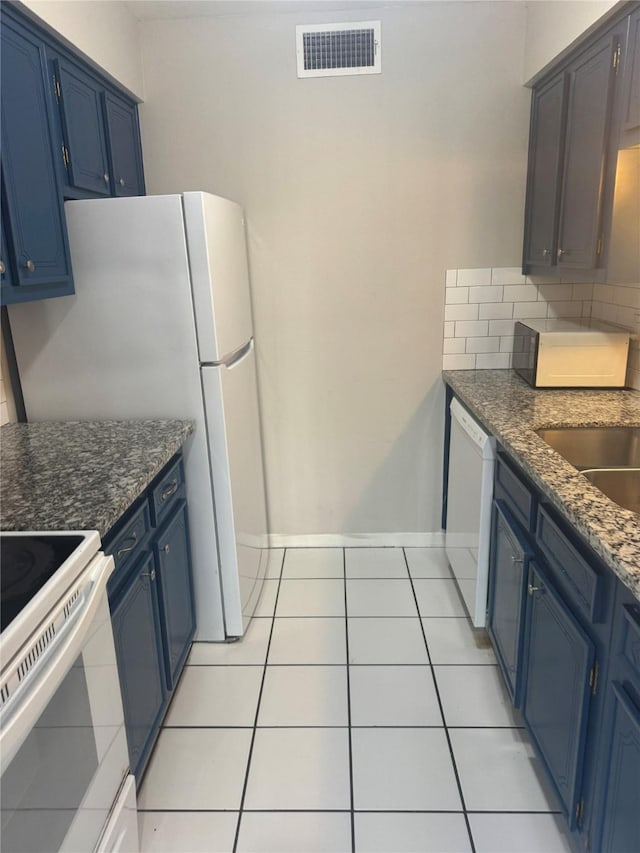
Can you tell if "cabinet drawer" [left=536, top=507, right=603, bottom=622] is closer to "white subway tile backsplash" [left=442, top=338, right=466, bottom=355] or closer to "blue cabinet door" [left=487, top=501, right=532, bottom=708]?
"blue cabinet door" [left=487, top=501, right=532, bottom=708]

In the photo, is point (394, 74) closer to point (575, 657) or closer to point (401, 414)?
point (401, 414)

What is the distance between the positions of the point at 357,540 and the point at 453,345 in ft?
3.82

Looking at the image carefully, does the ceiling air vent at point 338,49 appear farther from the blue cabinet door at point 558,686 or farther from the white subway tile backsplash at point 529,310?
the blue cabinet door at point 558,686

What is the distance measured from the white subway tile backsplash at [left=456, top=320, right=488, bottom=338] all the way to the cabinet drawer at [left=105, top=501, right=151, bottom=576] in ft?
5.83

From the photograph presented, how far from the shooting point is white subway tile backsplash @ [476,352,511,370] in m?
2.86

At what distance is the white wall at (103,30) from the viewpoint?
1.83 meters

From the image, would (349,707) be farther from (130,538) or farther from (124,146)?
(124,146)

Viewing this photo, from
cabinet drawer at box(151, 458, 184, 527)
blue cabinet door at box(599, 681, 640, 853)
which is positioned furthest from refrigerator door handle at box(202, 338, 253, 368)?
blue cabinet door at box(599, 681, 640, 853)

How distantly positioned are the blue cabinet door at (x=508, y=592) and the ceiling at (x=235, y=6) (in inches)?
85.2

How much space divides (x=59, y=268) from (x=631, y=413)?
2031mm

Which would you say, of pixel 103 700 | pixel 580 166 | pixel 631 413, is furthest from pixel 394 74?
pixel 103 700

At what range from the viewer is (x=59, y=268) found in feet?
6.24

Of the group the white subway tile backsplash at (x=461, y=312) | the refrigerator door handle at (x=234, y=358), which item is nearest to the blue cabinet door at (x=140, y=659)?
the refrigerator door handle at (x=234, y=358)

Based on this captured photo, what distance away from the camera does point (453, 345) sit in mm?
2863
